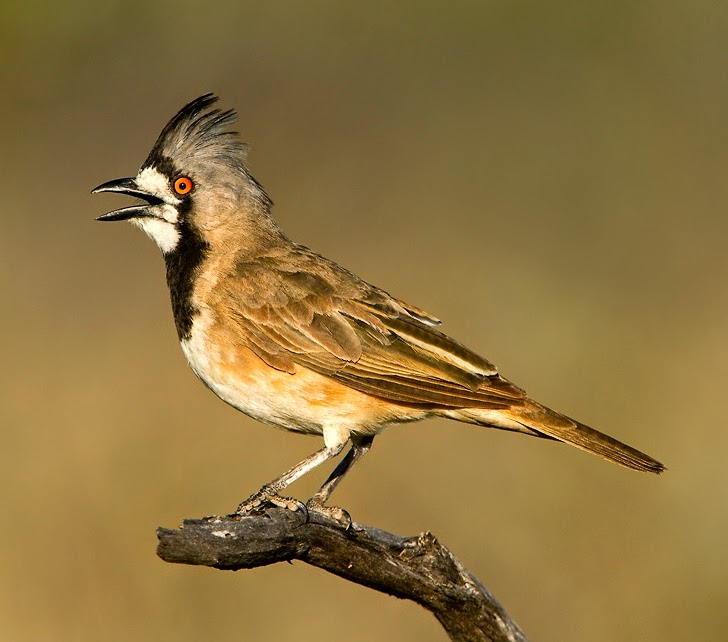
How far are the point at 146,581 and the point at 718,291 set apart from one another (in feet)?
22.9

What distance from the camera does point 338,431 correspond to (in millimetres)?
6633

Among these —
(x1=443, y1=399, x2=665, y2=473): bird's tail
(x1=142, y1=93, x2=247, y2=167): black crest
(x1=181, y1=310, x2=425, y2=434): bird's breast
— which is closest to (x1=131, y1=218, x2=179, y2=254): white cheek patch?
(x1=142, y1=93, x2=247, y2=167): black crest

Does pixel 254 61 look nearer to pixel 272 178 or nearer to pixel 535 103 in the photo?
pixel 272 178

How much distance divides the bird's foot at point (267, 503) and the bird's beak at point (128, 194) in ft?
6.44

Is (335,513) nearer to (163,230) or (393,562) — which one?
(393,562)

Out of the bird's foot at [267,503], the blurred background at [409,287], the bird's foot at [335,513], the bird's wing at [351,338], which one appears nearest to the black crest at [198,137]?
the bird's wing at [351,338]

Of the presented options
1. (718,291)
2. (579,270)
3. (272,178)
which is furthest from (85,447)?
(718,291)

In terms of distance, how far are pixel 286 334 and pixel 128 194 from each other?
1.43 metres

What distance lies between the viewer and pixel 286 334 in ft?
22.2

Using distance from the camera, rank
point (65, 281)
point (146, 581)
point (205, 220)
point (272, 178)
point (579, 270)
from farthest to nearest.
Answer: point (272, 178), point (579, 270), point (65, 281), point (146, 581), point (205, 220)

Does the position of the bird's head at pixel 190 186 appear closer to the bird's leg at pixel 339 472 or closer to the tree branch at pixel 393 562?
the bird's leg at pixel 339 472

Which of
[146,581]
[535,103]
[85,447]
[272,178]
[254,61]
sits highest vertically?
[535,103]

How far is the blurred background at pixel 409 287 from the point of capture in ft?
30.5

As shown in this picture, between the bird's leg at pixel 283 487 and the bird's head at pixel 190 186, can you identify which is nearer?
the bird's leg at pixel 283 487
